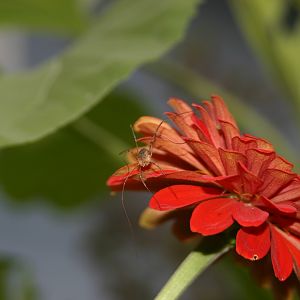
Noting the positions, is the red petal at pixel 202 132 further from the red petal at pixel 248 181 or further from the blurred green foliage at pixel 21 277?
the blurred green foliage at pixel 21 277

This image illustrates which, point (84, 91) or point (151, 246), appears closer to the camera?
point (84, 91)

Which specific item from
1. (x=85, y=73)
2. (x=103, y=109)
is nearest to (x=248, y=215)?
(x=85, y=73)

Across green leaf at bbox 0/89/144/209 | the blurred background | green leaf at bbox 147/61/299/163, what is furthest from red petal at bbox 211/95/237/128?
green leaf at bbox 0/89/144/209

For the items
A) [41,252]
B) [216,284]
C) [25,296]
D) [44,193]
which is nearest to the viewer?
[25,296]

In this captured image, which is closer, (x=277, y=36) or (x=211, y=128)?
(x=211, y=128)

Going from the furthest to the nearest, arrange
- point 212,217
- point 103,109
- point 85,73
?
1. point 103,109
2. point 85,73
3. point 212,217

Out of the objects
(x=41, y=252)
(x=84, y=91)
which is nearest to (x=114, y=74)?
(x=84, y=91)

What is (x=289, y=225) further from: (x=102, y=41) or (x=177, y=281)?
(x=102, y=41)

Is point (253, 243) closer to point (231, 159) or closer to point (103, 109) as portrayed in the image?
point (231, 159)
